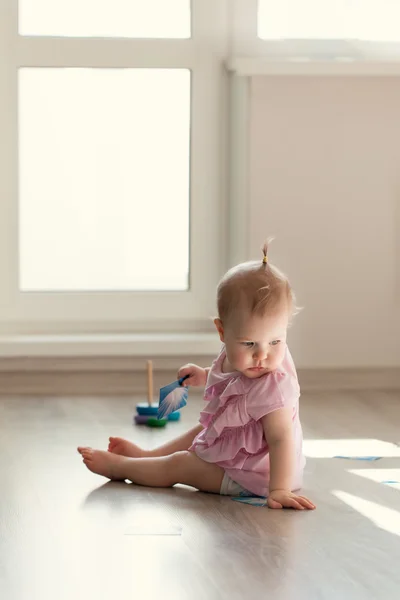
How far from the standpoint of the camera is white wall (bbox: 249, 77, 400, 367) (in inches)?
107

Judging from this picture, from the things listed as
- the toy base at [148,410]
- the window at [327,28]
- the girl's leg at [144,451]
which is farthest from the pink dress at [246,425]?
the window at [327,28]

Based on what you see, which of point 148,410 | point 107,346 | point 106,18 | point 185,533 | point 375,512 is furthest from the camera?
point 106,18

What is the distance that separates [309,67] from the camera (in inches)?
106

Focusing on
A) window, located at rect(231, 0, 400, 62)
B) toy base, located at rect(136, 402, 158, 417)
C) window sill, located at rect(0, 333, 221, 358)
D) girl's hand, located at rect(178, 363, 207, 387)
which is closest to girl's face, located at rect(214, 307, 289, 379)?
girl's hand, located at rect(178, 363, 207, 387)

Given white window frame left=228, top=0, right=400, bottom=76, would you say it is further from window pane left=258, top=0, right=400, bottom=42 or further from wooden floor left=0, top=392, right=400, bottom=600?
wooden floor left=0, top=392, right=400, bottom=600

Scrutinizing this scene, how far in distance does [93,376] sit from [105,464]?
98 centimetres

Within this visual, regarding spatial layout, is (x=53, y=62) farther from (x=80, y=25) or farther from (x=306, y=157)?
(x=306, y=157)

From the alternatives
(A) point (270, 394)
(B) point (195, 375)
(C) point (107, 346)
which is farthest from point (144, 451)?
(C) point (107, 346)

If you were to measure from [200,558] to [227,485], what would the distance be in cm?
34

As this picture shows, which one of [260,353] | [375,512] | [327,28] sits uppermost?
[327,28]

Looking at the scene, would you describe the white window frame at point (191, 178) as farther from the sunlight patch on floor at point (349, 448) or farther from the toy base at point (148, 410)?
the sunlight patch on floor at point (349, 448)

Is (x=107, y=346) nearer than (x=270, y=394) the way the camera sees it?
No

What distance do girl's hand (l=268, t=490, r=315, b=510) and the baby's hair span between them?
0.27 m

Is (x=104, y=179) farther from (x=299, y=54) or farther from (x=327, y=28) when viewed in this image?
(x=327, y=28)
